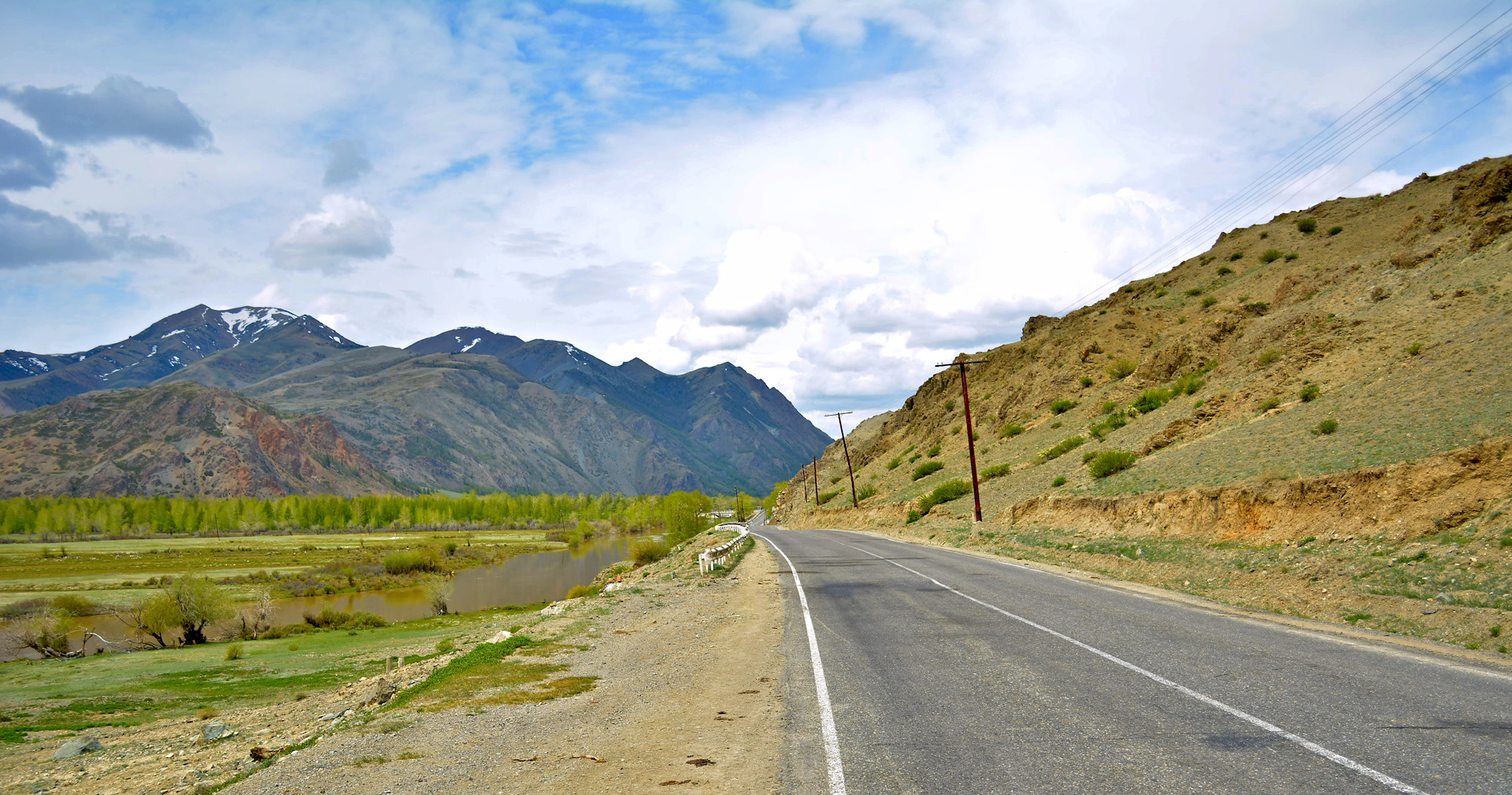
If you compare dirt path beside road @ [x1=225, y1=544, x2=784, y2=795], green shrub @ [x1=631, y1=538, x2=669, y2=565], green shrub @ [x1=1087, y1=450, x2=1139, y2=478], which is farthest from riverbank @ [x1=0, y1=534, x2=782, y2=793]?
green shrub @ [x1=631, y1=538, x2=669, y2=565]

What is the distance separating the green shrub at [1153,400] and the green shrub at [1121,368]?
8.97 m

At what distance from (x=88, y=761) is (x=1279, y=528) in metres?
30.5

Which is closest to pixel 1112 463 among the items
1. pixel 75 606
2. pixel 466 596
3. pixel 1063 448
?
pixel 1063 448

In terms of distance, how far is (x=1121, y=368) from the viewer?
53.1m

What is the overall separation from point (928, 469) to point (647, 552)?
29.1 meters

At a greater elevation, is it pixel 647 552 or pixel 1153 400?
pixel 1153 400

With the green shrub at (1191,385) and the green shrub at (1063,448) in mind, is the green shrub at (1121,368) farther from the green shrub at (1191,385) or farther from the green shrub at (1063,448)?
the green shrub at (1063,448)

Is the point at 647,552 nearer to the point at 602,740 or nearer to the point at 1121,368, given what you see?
the point at 1121,368

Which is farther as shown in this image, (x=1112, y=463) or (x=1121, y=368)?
(x=1121, y=368)

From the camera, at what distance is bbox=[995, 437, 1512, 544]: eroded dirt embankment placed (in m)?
14.3

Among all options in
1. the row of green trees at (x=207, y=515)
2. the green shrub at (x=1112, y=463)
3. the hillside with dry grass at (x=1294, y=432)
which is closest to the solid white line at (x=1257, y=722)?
the hillside with dry grass at (x=1294, y=432)

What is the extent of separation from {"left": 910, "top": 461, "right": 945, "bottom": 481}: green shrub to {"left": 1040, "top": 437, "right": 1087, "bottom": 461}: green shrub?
52.8 ft

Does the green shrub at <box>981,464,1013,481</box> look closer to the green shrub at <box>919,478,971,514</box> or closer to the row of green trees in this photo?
the green shrub at <box>919,478,971,514</box>

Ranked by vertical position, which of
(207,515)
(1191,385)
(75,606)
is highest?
(1191,385)
